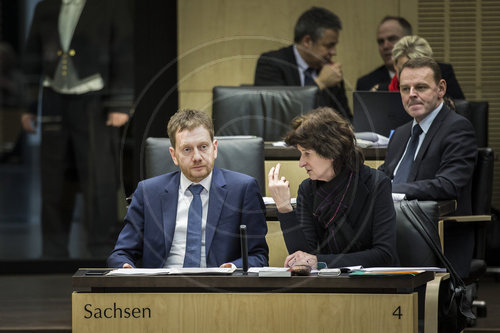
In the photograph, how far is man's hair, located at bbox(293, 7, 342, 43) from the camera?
228 inches

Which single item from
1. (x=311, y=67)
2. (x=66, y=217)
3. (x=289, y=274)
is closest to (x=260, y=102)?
(x=311, y=67)

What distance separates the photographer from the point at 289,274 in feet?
8.57

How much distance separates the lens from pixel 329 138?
10.6ft

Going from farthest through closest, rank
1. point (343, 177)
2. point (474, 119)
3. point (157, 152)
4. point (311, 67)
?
point (311, 67) → point (474, 119) → point (157, 152) → point (343, 177)

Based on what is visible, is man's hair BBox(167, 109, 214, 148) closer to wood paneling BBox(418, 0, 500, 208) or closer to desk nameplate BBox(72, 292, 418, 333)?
desk nameplate BBox(72, 292, 418, 333)

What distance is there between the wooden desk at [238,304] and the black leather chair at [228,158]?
1362 mm

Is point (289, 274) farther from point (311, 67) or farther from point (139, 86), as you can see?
point (139, 86)

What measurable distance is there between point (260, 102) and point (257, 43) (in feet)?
3.40

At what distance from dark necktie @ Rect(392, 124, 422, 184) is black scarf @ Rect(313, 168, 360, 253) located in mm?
1018

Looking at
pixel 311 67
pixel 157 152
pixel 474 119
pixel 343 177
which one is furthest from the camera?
pixel 311 67

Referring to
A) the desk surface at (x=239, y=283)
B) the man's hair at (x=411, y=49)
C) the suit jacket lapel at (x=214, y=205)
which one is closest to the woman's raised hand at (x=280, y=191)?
the suit jacket lapel at (x=214, y=205)

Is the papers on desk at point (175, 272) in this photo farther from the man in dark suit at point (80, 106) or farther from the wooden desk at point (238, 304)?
the man in dark suit at point (80, 106)

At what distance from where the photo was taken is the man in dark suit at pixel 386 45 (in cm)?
570

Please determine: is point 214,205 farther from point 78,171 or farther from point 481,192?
point 78,171
